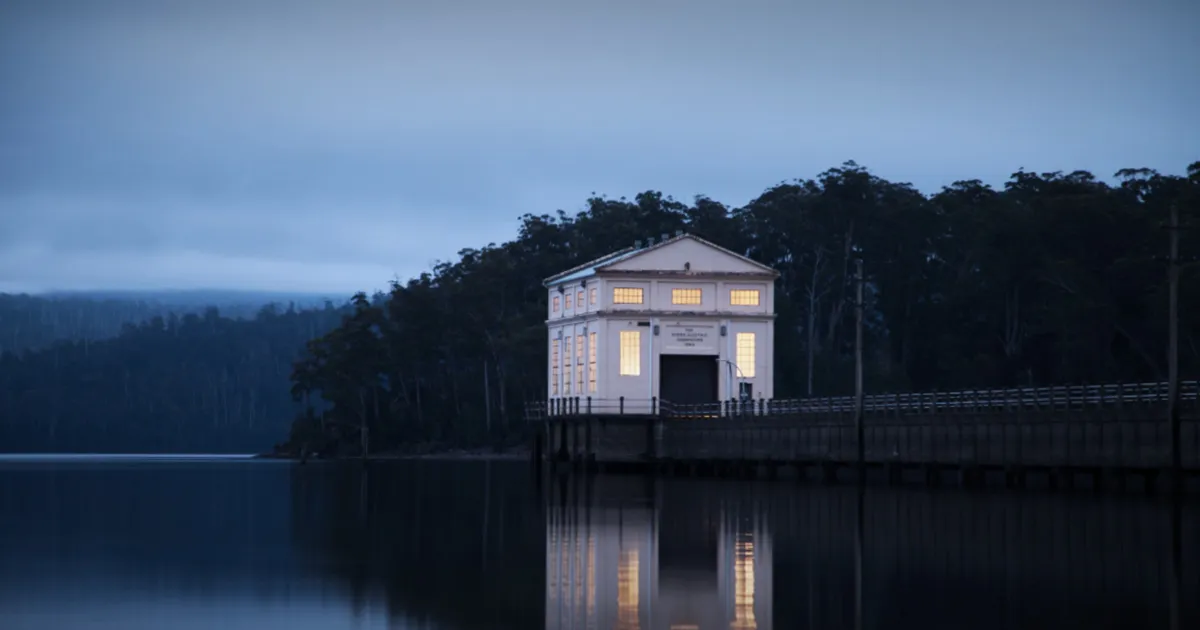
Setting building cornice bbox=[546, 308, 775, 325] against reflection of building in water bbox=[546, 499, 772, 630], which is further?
building cornice bbox=[546, 308, 775, 325]

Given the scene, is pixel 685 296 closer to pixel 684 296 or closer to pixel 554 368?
pixel 684 296

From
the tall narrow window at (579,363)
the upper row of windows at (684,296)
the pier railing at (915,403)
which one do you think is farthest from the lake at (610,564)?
the tall narrow window at (579,363)

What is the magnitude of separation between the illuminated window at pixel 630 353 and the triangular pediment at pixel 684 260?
9.57ft

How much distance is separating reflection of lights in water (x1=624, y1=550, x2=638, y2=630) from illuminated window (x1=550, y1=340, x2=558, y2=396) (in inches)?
2280

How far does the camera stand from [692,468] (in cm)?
7481

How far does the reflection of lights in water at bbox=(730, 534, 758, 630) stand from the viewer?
69.7 feet

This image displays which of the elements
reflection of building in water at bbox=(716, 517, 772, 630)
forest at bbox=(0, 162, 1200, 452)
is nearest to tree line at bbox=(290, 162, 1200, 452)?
forest at bbox=(0, 162, 1200, 452)

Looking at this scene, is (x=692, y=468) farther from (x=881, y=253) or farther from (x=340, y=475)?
(x=881, y=253)

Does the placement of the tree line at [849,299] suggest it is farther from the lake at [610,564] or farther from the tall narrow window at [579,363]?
the lake at [610,564]

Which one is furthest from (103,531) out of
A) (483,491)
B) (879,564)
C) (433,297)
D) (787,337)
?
(433,297)

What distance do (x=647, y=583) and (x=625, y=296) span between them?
178 ft

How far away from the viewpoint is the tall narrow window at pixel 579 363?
82.6m

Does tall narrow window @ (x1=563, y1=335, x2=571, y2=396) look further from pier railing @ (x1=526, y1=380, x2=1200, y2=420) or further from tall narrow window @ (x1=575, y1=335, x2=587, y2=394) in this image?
tall narrow window @ (x1=575, y1=335, x2=587, y2=394)

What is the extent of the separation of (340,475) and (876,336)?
186 ft
